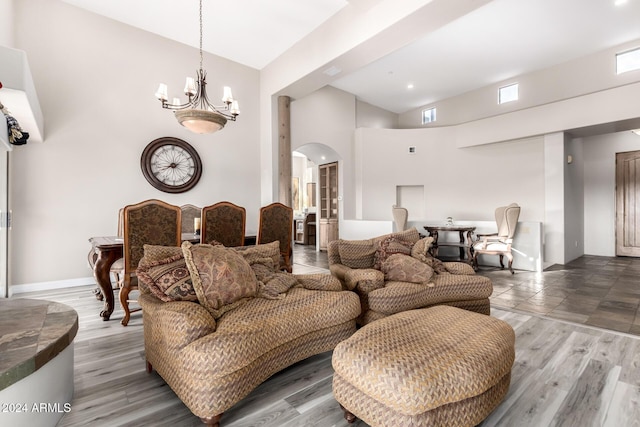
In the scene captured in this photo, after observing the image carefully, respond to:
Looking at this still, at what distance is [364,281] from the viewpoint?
98.9 inches

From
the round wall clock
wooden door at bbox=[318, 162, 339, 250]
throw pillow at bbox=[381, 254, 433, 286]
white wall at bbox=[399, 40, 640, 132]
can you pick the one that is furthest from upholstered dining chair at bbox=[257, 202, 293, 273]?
white wall at bbox=[399, 40, 640, 132]

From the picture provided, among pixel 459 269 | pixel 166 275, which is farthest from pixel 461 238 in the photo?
pixel 166 275

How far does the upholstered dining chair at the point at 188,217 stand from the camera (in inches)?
181

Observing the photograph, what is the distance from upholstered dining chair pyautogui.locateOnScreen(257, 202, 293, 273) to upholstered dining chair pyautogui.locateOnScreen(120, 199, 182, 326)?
0.92m

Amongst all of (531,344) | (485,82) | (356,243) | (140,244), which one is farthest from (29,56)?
(485,82)

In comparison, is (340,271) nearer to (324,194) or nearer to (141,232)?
(141,232)

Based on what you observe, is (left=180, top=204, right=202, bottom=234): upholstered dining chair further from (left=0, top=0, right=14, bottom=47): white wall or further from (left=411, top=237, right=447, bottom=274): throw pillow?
(left=411, top=237, right=447, bottom=274): throw pillow

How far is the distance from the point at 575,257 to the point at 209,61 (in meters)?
8.25

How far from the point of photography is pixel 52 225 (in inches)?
161

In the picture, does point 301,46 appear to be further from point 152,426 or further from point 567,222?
point 567,222

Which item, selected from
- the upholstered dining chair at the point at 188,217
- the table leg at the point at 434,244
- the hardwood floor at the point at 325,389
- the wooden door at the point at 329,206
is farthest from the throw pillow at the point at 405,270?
the wooden door at the point at 329,206

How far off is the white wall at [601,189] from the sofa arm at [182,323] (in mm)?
8487

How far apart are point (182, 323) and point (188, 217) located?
3462mm

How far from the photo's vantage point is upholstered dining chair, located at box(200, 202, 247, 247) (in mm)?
3307
